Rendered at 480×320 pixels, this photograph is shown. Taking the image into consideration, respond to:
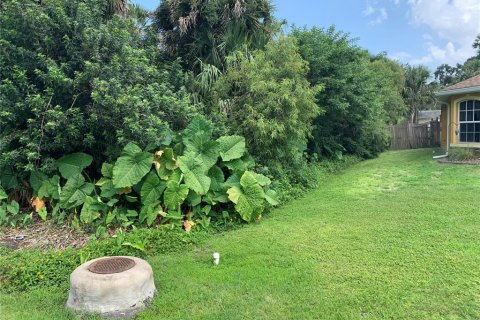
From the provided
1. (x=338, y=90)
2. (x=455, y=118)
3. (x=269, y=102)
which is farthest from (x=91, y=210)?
(x=455, y=118)

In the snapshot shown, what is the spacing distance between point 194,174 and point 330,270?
2324 mm

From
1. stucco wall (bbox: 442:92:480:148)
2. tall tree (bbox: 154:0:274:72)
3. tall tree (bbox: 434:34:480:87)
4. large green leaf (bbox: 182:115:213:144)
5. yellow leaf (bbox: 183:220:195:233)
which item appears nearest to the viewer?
yellow leaf (bbox: 183:220:195:233)

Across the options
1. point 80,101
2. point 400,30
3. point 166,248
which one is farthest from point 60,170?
point 400,30

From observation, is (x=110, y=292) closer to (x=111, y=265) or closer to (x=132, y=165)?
(x=111, y=265)

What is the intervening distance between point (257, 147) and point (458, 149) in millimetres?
7134

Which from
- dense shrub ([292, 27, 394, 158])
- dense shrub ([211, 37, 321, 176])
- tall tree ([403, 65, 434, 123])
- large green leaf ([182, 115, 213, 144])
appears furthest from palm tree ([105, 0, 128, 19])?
tall tree ([403, 65, 434, 123])

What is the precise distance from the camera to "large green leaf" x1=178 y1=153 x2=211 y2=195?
5.03 meters

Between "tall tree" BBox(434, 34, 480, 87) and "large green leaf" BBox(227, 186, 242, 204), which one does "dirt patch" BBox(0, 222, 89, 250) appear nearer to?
"large green leaf" BBox(227, 186, 242, 204)

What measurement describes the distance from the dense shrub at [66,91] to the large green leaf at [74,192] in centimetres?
39

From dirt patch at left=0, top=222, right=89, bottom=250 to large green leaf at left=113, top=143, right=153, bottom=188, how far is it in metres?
0.86

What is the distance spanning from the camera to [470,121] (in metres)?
10.8

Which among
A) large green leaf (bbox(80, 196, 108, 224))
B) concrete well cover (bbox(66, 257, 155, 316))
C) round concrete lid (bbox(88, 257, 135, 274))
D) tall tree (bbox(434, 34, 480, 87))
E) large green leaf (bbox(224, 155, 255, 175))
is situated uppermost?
Result: tall tree (bbox(434, 34, 480, 87))

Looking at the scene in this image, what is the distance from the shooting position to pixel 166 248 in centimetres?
442

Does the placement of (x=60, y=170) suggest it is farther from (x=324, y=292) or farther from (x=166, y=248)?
(x=324, y=292)
